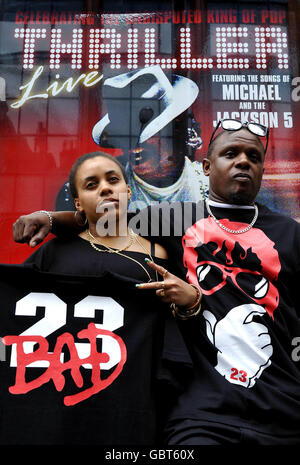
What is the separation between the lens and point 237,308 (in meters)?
1.98

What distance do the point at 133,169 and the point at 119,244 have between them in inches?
34.1

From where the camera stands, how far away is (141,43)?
10.2 ft

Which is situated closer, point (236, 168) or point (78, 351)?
point (78, 351)

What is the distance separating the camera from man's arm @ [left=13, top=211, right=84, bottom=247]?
6.89 feet

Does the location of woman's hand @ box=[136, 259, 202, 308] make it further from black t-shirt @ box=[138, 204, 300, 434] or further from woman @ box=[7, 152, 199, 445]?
black t-shirt @ box=[138, 204, 300, 434]

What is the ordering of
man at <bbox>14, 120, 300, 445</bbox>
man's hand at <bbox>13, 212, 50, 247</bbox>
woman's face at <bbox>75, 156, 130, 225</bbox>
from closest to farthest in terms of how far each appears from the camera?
1. man at <bbox>14, 120, 300, 445</bbox>
2. man's hand at <bbox>13, 212, 50, 247</bbox>
3. woman's face at <bbox>75, 156, 130, 225</bbox>

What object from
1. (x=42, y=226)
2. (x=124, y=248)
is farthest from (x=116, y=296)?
(x=42, y=226)

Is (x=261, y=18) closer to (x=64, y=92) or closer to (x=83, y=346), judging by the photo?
(x=64, y=92)

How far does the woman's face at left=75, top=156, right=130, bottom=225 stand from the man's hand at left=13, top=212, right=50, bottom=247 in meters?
0.24

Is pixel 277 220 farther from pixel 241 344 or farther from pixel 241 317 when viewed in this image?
pixel 241 344

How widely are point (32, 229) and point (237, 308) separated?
1.11m

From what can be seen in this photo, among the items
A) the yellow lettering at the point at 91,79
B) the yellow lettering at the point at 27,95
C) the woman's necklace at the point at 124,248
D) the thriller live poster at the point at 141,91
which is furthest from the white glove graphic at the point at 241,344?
the yellow lettering at the point at 27,95

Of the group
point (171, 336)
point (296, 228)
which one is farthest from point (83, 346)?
point (296, 228)

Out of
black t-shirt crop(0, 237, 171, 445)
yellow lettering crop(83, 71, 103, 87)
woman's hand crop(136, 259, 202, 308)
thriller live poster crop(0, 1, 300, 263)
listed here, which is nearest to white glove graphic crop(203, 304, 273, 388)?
woman's hand crop(136, 259, 202, 308)
